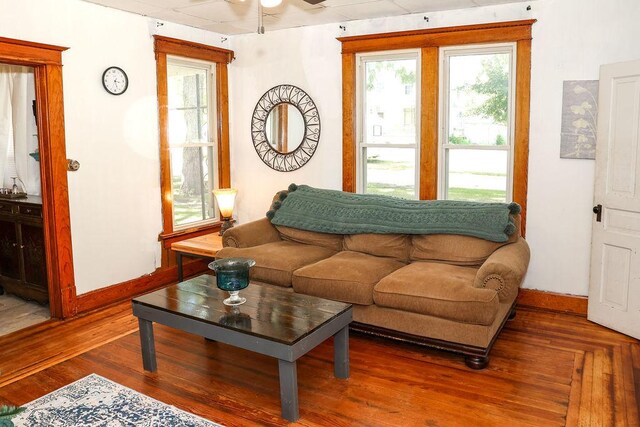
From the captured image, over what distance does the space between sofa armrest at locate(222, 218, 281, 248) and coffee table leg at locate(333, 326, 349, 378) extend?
1565 mm

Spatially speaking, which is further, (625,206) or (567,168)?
(567,168)

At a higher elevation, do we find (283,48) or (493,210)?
(283,48)

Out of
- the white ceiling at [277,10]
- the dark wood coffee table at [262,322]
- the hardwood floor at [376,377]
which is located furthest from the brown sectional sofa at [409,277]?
the white ceiling at [277,10]

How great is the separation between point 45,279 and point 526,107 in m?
4.21

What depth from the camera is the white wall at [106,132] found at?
411 cm

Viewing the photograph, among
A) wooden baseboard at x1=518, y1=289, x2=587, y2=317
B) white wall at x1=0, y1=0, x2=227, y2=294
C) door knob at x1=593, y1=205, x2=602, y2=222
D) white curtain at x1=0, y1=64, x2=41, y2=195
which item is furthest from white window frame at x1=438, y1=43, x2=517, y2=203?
white curtain at x1=0, y1=64, x2=41, y2=195

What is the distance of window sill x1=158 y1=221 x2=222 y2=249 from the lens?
5066mm

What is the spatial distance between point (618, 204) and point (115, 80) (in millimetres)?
4056

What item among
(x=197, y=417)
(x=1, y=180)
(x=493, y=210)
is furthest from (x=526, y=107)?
(x=1, y=180)

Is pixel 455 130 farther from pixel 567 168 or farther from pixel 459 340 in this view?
pixel 459 340

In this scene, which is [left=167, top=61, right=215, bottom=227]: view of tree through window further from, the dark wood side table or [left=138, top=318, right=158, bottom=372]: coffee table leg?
[left=138, top=318, right=158, bottom=372]: coffee table leg

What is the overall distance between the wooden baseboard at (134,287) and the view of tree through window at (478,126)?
8.61 ft

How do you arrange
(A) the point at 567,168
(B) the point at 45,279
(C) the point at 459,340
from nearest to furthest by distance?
(C) the point at 459,340
(A) the point at 567,168
(B) the point at 45,279

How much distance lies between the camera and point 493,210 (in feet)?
12.9
